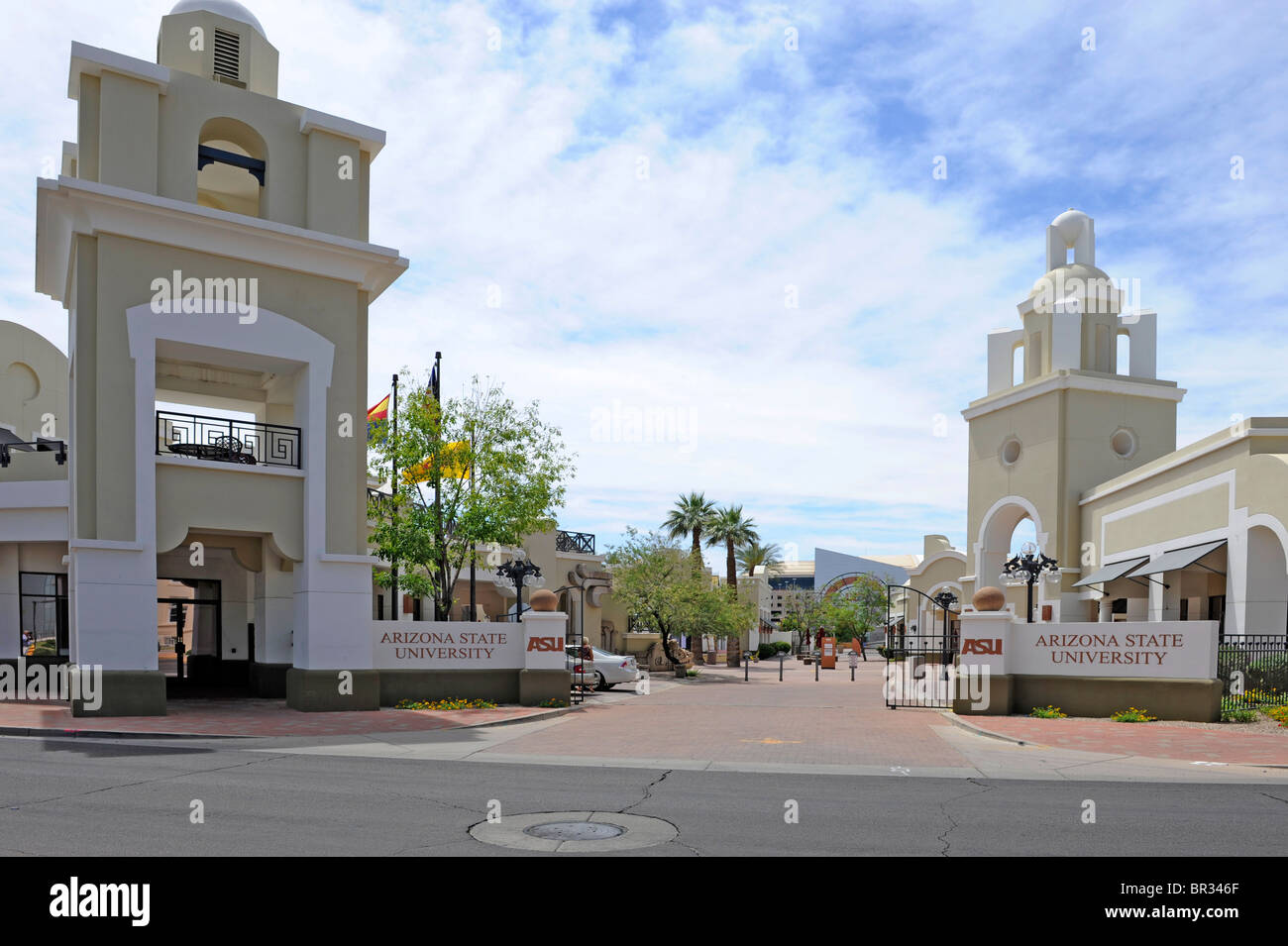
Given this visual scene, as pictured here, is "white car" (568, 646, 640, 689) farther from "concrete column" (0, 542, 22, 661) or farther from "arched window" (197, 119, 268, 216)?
"arched window" (197, 119, 268, 216)

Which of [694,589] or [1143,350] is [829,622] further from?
[1143,350]

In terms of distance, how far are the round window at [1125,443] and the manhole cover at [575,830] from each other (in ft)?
111

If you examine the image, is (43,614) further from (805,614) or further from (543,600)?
(805,614)

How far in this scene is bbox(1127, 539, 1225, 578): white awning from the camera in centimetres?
2622

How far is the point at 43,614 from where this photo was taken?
85.0ft

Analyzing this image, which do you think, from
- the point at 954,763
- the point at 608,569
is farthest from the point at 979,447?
the point at 954,763

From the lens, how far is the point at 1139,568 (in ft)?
97.5

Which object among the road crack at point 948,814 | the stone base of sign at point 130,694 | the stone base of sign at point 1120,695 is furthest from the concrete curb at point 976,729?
the stone base of sign at point 130,694

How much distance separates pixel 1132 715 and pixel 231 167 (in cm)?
2158

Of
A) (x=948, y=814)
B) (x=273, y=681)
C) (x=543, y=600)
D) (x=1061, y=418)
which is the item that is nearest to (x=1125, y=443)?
(x=1061, y=418)

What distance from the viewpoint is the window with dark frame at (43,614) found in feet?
82.9

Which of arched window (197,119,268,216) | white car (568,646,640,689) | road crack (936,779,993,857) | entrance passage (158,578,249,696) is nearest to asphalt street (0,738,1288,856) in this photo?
road crack (936,779,993,857)

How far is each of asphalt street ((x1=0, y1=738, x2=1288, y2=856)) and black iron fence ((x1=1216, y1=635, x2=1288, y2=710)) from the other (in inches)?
311
